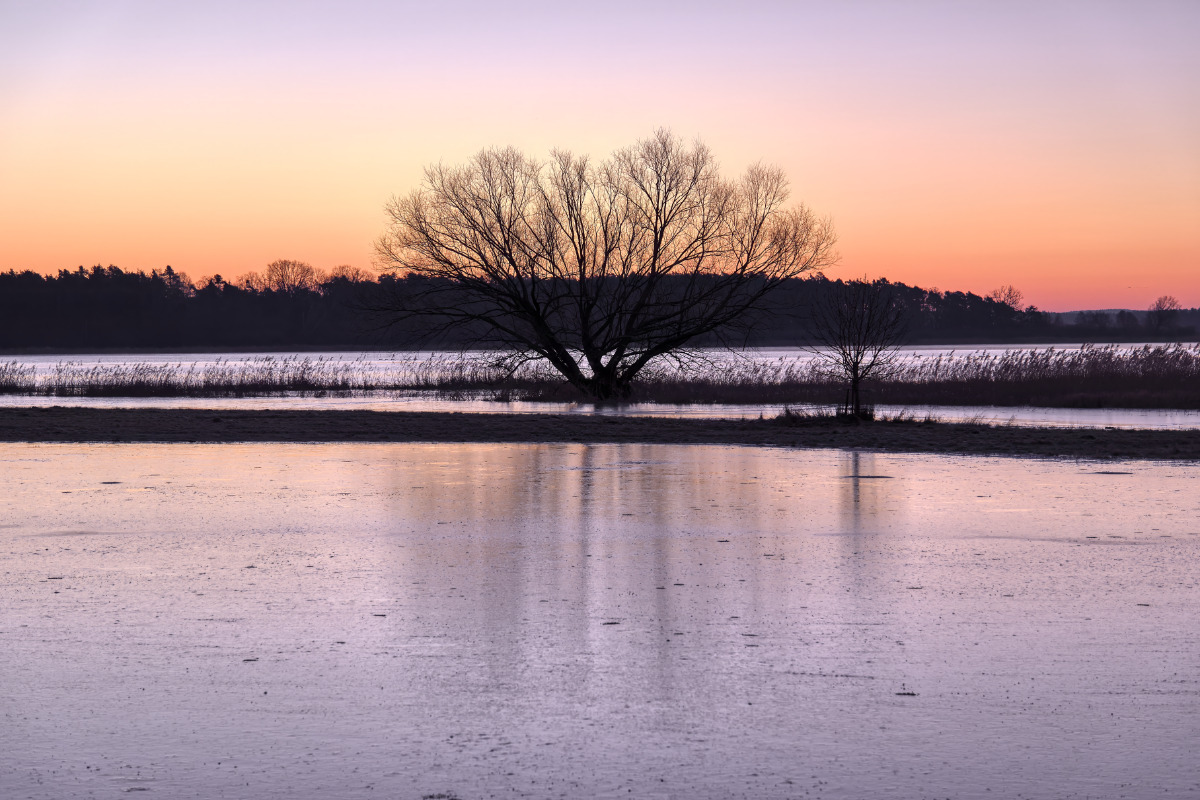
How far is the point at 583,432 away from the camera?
23.0m

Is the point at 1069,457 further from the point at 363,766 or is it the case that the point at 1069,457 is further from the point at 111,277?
the point at 111,277

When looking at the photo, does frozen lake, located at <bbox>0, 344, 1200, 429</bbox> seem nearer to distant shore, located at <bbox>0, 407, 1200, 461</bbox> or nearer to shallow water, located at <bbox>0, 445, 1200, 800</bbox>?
distant shore, located at <bbox>0, 407, 1200, 461</bbox>

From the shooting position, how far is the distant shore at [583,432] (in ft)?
63.6

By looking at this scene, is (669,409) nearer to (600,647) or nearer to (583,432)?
(583,432)

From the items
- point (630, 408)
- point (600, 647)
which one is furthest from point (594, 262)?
point (600, 647)

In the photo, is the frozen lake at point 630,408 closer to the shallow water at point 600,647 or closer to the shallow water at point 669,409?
the shallow water at point 669,409

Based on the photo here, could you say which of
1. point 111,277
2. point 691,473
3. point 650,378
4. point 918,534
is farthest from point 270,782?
point 111,277

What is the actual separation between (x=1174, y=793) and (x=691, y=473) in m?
11.6

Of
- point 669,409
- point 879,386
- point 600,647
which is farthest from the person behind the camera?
point 879,386

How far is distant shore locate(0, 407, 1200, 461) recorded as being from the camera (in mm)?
19375

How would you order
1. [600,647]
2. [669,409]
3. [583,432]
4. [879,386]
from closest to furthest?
[600,647] → [583,432] → [669,409] → [879,386]

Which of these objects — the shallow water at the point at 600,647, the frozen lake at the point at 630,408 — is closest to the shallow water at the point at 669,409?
the frozen lake at the point at 630,408

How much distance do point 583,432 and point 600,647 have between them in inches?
648

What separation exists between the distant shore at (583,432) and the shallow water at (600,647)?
21.6 feet
